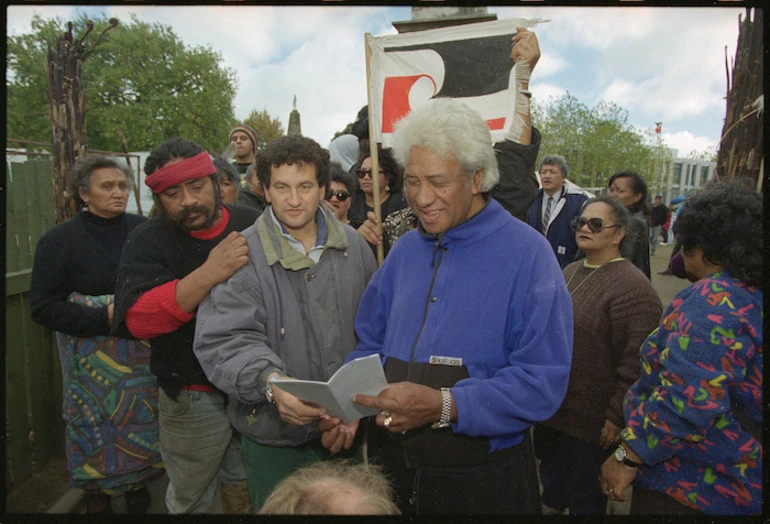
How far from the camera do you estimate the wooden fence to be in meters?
3.51

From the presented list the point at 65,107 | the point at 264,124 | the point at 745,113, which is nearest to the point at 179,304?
the point at 65,107

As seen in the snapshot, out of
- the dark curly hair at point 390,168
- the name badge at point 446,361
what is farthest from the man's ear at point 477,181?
the dark curly hair at point 390,168

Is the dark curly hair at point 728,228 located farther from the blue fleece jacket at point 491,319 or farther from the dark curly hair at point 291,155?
the dark curly hair at point 291,155

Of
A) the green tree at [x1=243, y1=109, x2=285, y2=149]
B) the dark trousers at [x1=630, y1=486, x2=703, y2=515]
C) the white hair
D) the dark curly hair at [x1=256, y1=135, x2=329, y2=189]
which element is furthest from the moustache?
the green tree at [x1=243, y1=109, x2=285, y2=149]

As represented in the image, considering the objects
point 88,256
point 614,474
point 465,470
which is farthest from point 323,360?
point 88,256

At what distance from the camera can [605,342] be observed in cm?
278

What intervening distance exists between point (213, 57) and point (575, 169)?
76.7 ft

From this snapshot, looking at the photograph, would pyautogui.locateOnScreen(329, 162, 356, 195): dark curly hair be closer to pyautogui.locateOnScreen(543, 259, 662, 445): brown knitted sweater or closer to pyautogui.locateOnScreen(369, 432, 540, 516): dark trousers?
pyautogui.locateOnScreen(543, 259, 662, 445): brown knitted sweater

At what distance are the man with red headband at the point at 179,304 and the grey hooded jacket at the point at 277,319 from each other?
1.10ft

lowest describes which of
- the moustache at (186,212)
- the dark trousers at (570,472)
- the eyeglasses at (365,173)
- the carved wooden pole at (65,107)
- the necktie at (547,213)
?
the dark trousers at (570,472)

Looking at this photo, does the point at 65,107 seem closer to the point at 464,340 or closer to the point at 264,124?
the point at 464,340

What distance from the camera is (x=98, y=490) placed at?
10.6 ft

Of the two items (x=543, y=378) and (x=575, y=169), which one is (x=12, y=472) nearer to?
(x=543, y=378)

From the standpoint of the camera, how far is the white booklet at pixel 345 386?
1.57 metres
